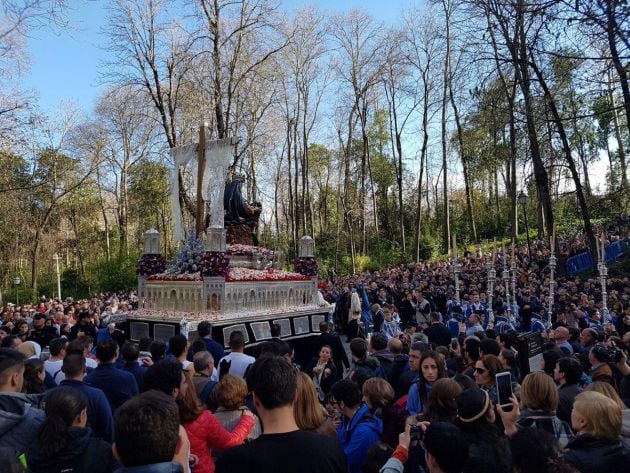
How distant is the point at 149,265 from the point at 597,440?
40.4 ft

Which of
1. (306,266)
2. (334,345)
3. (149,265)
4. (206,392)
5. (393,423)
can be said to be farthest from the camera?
(306,266)

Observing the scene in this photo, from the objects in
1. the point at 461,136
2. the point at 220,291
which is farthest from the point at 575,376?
the point at 461,136

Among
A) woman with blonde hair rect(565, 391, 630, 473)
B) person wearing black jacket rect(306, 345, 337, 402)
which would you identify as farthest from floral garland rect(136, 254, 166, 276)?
woman with blonde hair rect(565, 391, 630, 473)

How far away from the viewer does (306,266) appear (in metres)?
15.6

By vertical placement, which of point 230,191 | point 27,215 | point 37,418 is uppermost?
point 27,215

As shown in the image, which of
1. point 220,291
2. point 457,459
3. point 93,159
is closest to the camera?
point 457,459

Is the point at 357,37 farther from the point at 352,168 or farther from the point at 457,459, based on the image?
the point at 457,459

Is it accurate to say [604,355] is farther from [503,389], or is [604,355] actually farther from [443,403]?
[443,403]

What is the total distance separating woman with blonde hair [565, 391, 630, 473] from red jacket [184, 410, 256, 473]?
2.13m

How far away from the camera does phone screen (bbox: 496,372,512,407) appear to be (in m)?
3.44

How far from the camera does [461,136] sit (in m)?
36.8

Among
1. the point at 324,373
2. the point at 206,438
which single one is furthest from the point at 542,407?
the point at 324,373

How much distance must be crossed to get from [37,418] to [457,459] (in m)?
2.58

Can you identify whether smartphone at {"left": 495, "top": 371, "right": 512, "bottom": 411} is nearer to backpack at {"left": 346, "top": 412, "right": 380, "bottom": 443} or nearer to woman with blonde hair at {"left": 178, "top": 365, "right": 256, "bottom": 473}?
backpack at {"left": 346, "top": 412, "right": 380, "bottom": 443}
